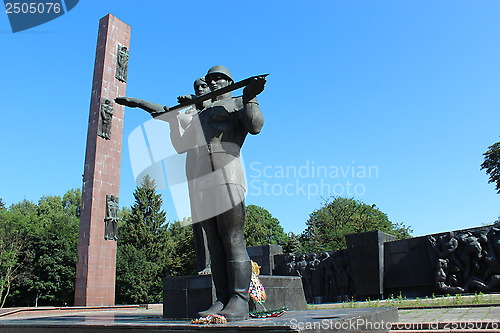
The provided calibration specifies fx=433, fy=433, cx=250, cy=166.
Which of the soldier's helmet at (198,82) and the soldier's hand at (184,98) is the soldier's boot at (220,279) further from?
Result: the soldier's helmet at (198,82)

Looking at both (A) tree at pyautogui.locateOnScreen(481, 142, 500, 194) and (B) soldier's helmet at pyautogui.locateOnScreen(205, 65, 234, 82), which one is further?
(A) tree at pyautogui.locateOnScreen(481, 142, 500, 194)

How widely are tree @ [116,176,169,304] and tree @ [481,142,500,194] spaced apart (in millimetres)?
23591

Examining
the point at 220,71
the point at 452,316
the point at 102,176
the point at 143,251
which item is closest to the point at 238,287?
the point at 220,71

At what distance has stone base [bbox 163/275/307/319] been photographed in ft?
16.7

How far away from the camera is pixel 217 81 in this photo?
434 cm

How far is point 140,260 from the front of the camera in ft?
94.7

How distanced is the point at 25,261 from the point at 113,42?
17.3 metres

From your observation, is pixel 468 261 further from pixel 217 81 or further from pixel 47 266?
pixel 47 266

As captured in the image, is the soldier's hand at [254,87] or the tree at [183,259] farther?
the tree at [183,259]

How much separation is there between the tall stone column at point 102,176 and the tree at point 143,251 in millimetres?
10262

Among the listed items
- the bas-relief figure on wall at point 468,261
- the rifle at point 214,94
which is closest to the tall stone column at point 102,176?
the bas-relief figure on wall at point 468,261

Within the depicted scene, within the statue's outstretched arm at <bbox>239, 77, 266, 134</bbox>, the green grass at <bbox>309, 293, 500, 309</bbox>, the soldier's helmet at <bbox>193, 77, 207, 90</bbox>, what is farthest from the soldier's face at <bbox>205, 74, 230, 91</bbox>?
the green grass at <bbox>309, 293, 500, 309</bbox>

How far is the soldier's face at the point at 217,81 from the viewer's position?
14.2ft

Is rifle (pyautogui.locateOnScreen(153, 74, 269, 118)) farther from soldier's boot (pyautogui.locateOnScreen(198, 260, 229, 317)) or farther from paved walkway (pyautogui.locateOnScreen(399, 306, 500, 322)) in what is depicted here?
paved walkway (pyautogui.locateOnScreen(399, 306, 500, 322))
